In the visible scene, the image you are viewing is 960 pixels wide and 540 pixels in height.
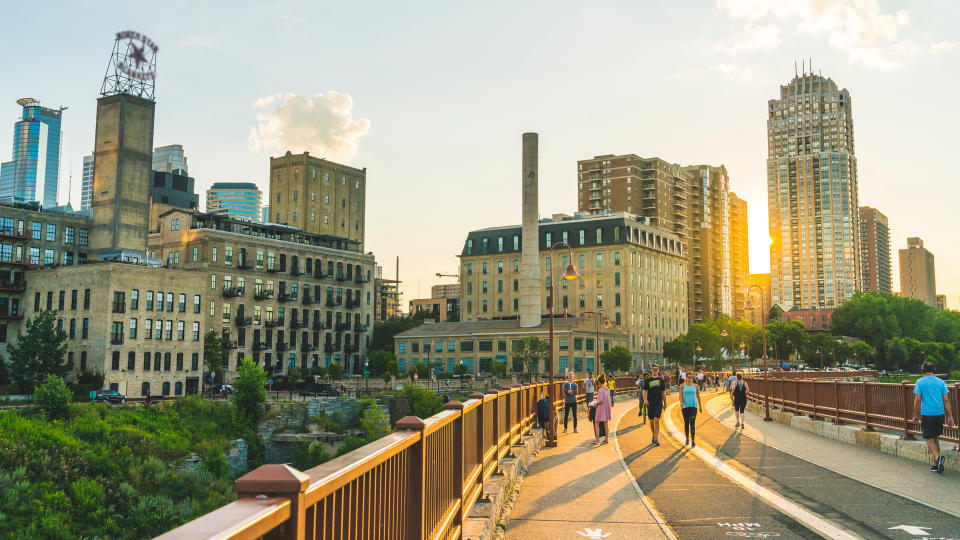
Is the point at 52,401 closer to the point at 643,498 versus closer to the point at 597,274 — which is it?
the point at 643,498

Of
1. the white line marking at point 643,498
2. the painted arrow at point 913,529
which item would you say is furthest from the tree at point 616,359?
the painted arrow at point 913,529

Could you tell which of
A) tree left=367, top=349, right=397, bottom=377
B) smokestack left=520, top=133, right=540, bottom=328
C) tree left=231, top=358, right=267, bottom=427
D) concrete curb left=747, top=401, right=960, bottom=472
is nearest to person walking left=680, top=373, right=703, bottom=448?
concrete curb left=747, top=401, right=960, bottom=472

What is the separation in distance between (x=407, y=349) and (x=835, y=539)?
313 ft

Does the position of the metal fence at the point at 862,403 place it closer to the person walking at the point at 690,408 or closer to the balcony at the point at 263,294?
the person walking at the point at 690,408

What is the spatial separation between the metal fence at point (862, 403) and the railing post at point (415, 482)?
13.4m

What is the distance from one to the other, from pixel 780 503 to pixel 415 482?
8611 mm

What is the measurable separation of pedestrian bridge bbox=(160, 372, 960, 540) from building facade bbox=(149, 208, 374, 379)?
71.0 m

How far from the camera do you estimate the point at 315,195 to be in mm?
146000

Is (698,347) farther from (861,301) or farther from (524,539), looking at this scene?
(524,539)

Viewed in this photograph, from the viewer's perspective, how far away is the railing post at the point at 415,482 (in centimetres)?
600

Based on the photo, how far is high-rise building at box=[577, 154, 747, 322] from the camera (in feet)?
514

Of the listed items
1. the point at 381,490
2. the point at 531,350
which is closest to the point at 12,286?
the point at 531,350

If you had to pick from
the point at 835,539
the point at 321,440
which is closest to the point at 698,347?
the point at 321,440

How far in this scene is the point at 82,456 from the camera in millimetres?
44125
